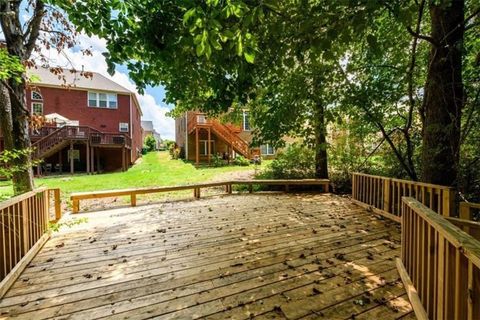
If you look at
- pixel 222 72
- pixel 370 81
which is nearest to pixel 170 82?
pixel 222 72

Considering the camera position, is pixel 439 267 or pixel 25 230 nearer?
pixel 439 267

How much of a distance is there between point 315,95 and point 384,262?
12.5 ft

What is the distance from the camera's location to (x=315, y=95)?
223 inches

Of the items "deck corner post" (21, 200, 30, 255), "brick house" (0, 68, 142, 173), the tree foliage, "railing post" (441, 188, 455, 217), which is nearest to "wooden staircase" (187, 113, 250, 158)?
"brick house" (0, 68, 142, 173)

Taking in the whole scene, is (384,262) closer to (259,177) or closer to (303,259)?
(303,259)

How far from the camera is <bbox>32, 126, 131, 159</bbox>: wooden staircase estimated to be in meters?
14.0

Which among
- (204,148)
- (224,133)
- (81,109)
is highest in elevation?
(81,109)

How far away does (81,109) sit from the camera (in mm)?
17531

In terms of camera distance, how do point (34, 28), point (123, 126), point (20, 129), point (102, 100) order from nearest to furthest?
point (20, 129) → point (34, 28) → point (102, 100) → point (123, 126)

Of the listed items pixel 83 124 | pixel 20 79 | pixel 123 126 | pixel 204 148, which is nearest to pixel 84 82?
pixel 83 124

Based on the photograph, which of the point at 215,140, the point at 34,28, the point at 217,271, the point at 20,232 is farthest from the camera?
the point at 215,140

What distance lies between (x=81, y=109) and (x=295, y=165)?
16.2m

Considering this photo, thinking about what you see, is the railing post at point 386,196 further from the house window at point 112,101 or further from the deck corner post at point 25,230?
the house window at point 112,101

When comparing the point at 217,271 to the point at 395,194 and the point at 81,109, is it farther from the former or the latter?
the point at 81,109
